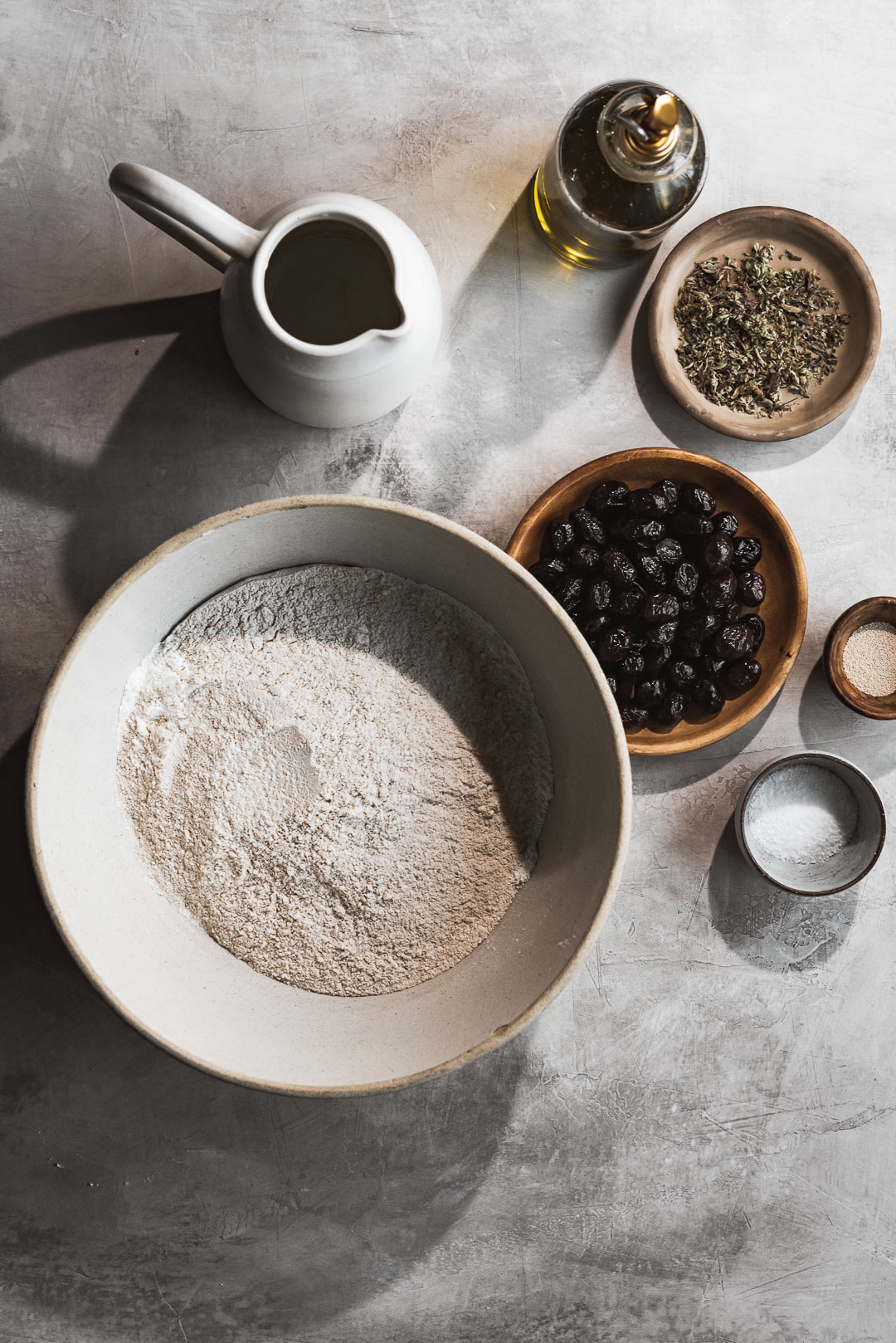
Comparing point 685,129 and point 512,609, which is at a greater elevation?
point 685,129

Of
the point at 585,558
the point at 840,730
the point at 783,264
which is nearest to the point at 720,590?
the point at 585,558

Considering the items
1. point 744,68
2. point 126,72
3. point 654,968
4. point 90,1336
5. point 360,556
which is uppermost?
point 744,68

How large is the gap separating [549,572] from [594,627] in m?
0.07

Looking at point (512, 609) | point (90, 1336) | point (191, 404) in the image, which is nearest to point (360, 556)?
point (512, 609)

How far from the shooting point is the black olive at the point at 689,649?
947 millimetres

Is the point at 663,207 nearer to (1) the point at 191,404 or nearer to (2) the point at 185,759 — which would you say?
(1) the point at 191,404

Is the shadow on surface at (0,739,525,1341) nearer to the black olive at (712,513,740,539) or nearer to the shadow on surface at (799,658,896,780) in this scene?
the shadow on surface at (799,658,896,780)

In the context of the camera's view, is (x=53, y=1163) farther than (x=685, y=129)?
Yes

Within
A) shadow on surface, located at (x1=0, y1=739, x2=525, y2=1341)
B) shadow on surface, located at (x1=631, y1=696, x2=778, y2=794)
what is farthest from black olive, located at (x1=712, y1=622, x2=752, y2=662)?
shadow on surface, located at (x1=0, y1=739, x2=525, y2=1341)

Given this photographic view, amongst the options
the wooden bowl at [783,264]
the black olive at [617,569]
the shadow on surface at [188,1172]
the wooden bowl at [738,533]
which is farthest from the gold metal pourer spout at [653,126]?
the shadow on surface at [188,1172]

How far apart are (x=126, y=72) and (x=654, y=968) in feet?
3.85

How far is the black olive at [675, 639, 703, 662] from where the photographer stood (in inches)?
37.3

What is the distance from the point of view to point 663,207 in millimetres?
904

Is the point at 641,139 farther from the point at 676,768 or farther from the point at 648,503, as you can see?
the point at 676,768
